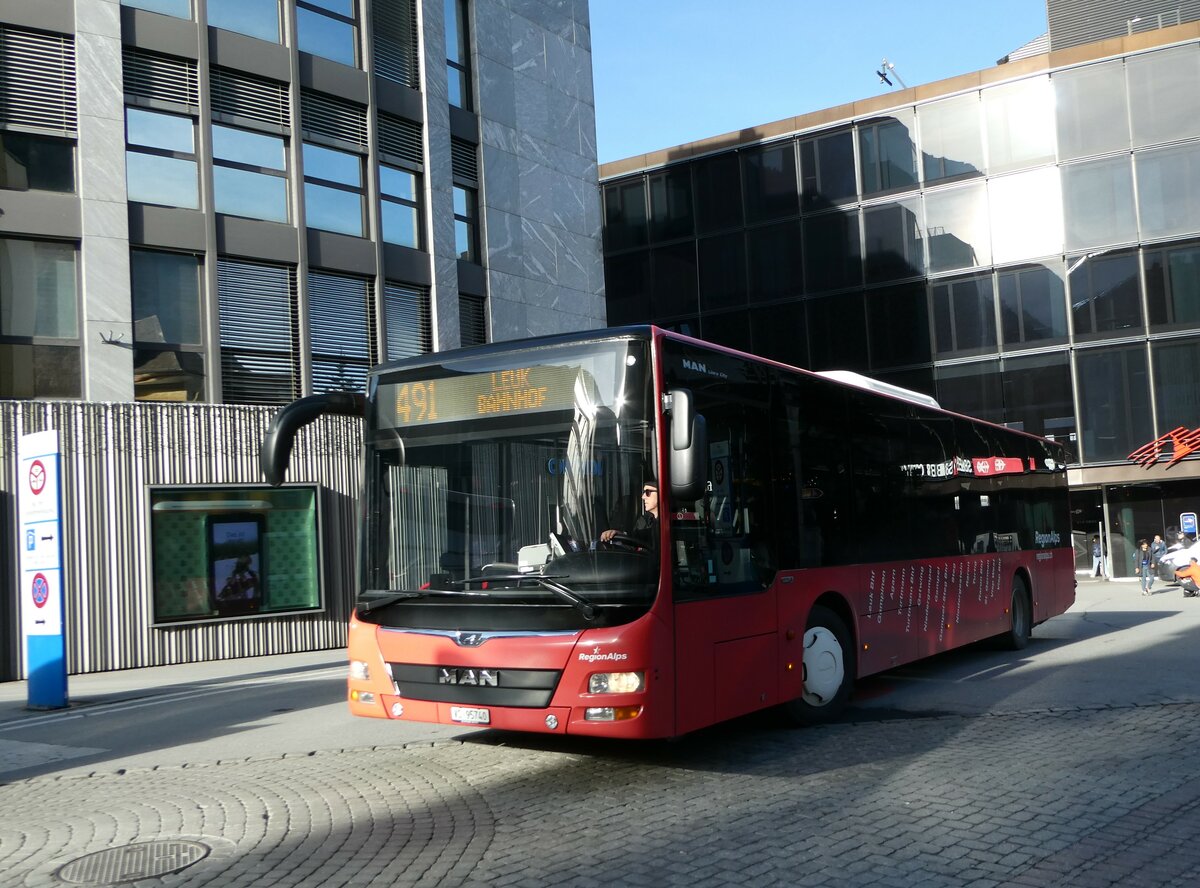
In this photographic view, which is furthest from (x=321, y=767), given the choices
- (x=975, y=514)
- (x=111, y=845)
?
(x=975, y=514)

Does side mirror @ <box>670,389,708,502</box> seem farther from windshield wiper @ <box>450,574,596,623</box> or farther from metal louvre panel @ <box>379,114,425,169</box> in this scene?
metal louvre panel @ <box>379,114,425,169</box>

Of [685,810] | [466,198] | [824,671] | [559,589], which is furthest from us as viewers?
[466,198]

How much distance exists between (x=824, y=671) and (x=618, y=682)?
277cm

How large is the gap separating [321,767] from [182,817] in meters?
1.52

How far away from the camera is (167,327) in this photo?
19.0 metres

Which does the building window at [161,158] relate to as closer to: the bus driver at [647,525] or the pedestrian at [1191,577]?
the bus driver at [647,525]

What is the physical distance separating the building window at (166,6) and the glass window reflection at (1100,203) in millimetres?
24840

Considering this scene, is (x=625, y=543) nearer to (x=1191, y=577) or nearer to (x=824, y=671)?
(x=824, y=671)

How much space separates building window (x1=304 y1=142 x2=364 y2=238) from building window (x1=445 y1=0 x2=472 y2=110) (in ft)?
11.1

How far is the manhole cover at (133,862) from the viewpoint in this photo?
5.59 metres

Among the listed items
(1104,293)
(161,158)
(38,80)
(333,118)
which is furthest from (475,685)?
(1104,293)

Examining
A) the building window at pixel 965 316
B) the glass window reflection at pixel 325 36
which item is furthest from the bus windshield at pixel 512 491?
the building window at pixel 965 316

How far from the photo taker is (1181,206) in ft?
107

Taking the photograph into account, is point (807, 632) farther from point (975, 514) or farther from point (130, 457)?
point (130, 457)
